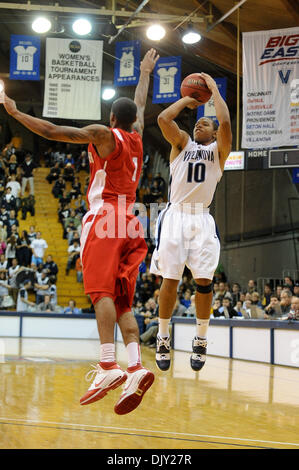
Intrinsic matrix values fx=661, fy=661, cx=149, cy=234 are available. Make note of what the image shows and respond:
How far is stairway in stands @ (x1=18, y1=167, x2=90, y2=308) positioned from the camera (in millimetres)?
23125

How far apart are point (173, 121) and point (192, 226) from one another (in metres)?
1.00

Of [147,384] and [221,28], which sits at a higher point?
[221,28]

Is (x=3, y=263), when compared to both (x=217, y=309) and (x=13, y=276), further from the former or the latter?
(x=217, y=309)

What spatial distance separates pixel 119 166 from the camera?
5.02 m

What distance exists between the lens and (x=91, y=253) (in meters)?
4.96

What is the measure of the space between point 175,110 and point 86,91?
11.2 m

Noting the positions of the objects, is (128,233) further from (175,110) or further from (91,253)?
(175,110)

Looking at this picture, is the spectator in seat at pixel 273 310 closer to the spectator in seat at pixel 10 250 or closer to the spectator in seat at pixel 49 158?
the spectator in seat at pixel 10 250

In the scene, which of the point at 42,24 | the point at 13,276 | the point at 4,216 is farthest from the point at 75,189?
the point at 42,24

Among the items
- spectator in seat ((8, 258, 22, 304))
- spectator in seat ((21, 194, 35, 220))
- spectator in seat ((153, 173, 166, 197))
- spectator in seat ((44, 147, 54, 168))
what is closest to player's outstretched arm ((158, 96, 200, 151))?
spectator in seat ((8, 258, 22, 304))

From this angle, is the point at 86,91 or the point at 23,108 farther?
the point at 23,108

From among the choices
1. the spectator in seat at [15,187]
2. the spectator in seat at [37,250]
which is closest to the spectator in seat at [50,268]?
the spectator in seat at [37,250]
